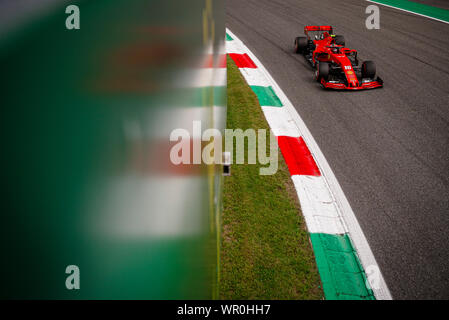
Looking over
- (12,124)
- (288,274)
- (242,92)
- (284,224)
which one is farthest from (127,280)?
(242,92)

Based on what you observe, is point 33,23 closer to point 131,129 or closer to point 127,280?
point 131,129

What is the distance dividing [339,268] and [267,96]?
4732mm

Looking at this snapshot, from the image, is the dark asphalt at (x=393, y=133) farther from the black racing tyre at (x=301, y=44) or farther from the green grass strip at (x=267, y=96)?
the green grass strip at (x=267, y=96)

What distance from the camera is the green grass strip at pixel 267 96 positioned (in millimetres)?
7239

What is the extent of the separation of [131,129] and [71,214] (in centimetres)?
20

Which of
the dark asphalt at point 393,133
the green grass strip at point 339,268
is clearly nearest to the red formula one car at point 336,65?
the dark asphalt at point 393,133

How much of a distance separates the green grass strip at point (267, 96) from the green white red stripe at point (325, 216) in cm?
6

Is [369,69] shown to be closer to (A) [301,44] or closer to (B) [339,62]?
(B) [339,62]

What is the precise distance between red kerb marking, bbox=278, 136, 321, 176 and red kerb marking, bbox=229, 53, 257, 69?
13.0ft

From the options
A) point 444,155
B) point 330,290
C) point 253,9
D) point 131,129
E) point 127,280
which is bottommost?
point 330,290

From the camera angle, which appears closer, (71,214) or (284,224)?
(71,214)

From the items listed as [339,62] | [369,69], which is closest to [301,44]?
[339,62]

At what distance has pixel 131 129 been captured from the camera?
1.85 ft

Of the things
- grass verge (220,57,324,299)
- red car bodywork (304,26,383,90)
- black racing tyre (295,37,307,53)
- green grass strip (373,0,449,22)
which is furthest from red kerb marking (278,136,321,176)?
green grass strip (373,0,449,22)
